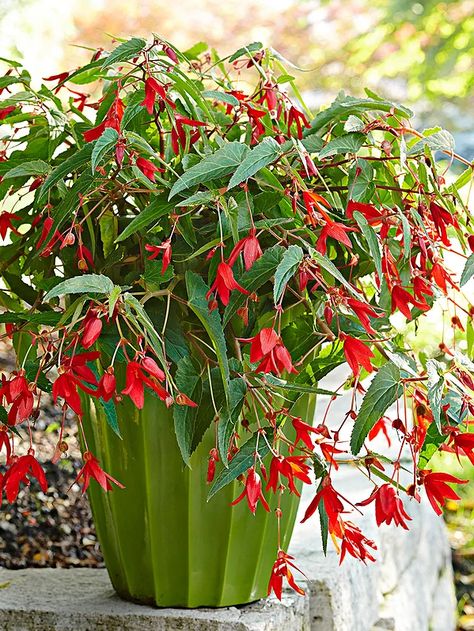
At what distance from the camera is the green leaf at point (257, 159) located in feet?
1.92

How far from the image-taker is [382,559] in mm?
1431

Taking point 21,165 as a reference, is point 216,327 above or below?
below

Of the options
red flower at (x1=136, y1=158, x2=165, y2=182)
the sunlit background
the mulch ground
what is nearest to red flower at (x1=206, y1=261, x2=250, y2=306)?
red flower at (x1=136, y1=158, x2=165, y2=182)

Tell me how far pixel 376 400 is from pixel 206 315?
151mm

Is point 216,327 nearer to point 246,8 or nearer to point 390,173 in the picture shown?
point 390,173

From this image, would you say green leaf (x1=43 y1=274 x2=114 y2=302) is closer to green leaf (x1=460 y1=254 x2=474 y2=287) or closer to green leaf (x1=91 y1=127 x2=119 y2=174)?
green leaf (x1=91 y1=127 x2=119 y2=174)

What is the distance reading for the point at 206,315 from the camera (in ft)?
2.16

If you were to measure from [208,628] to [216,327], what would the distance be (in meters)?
0.34

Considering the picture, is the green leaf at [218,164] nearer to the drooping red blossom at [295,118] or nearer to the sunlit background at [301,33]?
the drooping red blossom at [295,118]

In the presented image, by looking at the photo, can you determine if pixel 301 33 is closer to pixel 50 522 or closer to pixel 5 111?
pixel 50 522

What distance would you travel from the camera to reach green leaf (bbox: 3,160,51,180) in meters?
0.68

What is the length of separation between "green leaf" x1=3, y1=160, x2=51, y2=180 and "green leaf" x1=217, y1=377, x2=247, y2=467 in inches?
9.2

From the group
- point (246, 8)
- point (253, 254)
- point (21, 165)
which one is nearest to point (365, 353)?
point (253, 254)

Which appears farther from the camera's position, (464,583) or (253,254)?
(464,583)
